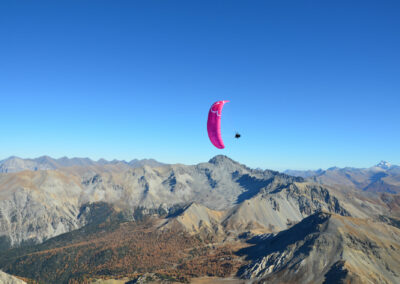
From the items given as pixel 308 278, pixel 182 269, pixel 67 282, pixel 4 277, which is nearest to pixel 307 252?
pixel 308 278

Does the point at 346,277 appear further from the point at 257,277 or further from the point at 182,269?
the point at 182,269

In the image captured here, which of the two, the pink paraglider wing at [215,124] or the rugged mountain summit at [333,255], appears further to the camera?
the rugged mountain summit at [333,255]

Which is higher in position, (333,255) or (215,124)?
(215,124)

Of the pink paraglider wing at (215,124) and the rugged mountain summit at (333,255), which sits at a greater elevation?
the pink paraglider wing at (215,124)

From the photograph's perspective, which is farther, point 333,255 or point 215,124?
point 333,255
